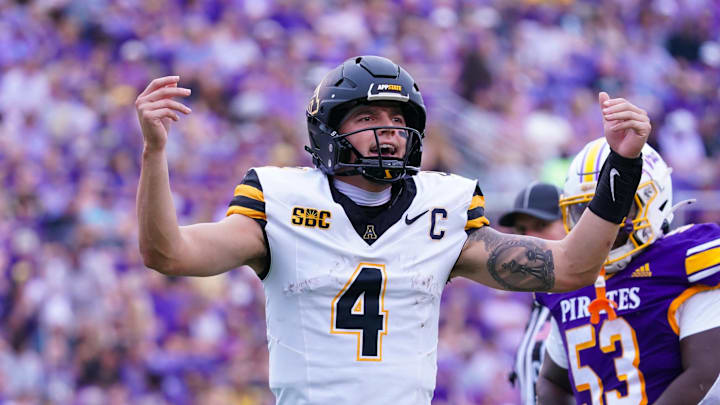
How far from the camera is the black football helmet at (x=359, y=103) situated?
3.38 metres

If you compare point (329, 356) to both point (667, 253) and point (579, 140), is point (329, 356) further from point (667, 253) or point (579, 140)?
point (579, 140)

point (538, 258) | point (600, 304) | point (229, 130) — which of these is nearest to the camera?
point (538, 258)

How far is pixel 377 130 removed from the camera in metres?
3.43

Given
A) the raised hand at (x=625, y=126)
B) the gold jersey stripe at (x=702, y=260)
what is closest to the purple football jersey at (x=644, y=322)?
the gold jersey stripe at (x=702, y=260)

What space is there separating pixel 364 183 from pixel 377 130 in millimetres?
185

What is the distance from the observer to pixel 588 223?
129 inches

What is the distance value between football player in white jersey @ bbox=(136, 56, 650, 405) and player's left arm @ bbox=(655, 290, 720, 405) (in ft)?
1.84

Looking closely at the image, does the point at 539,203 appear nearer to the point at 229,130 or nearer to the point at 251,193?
the point at 251,193

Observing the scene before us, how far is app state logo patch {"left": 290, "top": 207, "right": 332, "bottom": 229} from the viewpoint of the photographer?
3.33m

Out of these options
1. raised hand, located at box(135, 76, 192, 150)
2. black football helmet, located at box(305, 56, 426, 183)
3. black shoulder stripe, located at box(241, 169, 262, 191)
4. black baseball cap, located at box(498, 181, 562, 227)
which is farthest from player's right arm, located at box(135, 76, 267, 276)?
black baseball cap, located at box(498, 181, 562, 227)

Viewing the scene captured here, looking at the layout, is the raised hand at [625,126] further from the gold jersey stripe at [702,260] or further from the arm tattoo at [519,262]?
the gold jersey stripe at [702,260]

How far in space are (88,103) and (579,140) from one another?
5367mm

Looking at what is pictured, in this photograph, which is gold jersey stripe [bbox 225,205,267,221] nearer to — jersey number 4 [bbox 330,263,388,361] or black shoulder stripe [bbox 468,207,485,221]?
jersey number 4 [bbox 330,263,388,361]

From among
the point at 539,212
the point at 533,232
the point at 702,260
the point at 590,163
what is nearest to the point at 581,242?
the point at 702,260
